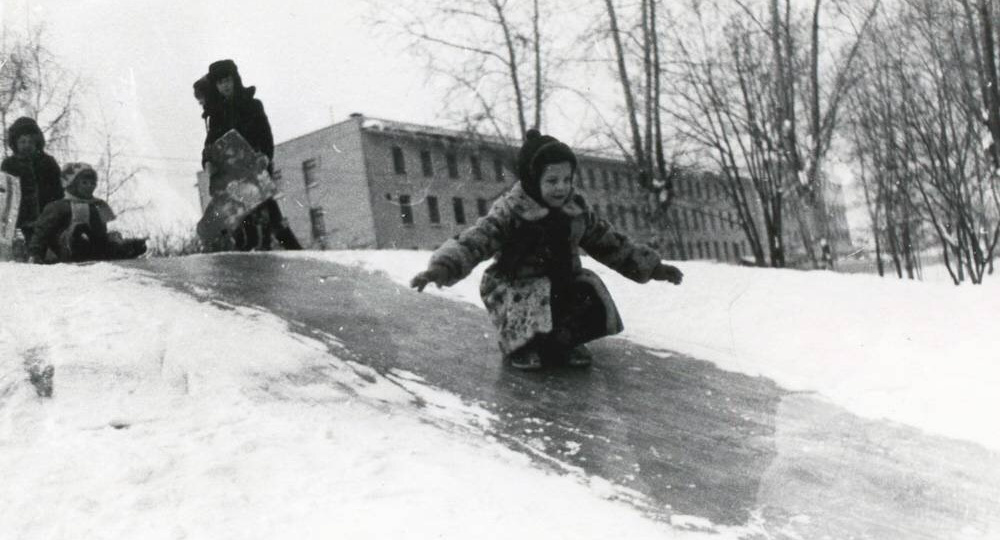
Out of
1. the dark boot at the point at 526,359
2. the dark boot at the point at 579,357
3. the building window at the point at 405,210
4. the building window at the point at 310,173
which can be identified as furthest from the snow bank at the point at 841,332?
the building window at the point at 310,173

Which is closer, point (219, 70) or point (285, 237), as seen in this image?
point (219, 70)

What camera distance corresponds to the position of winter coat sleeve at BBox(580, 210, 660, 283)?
5.07m

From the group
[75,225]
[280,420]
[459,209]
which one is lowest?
[280,420]

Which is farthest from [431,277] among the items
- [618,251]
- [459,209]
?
[459,209]

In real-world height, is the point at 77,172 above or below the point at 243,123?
below

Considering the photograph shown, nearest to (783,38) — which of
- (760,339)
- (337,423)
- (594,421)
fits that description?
(760,339)

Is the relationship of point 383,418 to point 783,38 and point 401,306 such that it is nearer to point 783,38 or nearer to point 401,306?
point 401,306

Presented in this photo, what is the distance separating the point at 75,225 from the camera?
814 centimetres

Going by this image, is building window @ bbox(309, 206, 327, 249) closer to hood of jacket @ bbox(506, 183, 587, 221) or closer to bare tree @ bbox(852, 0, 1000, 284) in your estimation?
bare tree @ bbox(852, 0, 1000, 284)

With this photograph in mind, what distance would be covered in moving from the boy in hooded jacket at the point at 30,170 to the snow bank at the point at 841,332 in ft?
11.0

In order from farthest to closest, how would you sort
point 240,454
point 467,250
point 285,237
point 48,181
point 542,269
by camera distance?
point 285,237 < point 48,181 < point 542,269 < point 467,250 < point 240,454

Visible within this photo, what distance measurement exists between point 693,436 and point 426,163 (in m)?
45.1

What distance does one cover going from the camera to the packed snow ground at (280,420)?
8.45ft

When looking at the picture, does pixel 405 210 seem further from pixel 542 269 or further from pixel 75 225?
pixel 542 269
